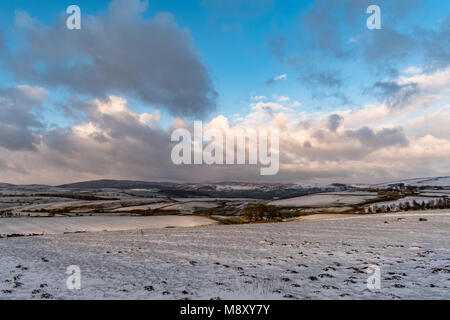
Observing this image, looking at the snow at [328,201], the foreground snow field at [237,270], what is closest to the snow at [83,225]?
the foreground snow field at [237,270]

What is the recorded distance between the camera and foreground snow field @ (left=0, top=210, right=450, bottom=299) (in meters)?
12.4

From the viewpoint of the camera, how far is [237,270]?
53.6 ft

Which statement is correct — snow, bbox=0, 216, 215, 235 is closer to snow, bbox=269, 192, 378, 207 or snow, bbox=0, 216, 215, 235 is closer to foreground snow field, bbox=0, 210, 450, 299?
foreground snow field, bbox=0, 210, 450, 299

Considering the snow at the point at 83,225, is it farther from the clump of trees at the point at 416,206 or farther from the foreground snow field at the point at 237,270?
the clump of trees at the point at 416,206

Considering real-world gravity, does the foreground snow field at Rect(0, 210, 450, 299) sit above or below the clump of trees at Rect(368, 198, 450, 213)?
above

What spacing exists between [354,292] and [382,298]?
3.79 feet

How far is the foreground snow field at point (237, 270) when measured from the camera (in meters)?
12.4

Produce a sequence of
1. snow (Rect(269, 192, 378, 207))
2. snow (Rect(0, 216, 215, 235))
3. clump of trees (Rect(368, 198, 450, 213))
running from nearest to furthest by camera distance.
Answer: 1. snow (Rect(0, 216, 215, 235))
2. clump of trees (Rect(368, 198, 450, 213))
3. snow (Rect(269, 192, 378, 207))

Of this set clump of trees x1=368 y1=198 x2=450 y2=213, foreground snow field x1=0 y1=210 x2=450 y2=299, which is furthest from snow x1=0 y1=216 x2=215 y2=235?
clump of trees x1=368 y1=198 x2=450 y2=213

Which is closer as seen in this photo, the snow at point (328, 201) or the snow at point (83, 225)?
the snow at point (83, 225)

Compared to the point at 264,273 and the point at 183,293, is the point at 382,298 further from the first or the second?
the point at 183,293

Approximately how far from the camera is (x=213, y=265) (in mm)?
17719
